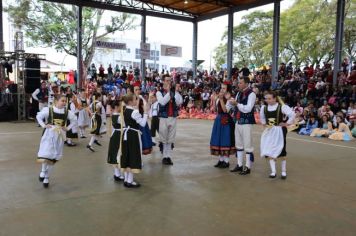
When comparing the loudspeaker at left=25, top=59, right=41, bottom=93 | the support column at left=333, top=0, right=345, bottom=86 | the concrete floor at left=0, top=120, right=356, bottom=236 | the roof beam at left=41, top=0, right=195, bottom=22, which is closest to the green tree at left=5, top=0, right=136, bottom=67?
the roof beam at left=41, top=0, right=195, bottom=22

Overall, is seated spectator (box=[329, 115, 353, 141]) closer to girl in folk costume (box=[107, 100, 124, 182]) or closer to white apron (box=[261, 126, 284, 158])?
white apron (box=[261, 126, 284, 158])

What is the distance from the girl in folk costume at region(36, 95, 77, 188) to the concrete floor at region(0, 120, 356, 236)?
27 centimetres

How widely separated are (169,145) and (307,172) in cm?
225

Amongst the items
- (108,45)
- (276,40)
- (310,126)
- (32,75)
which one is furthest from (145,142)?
(108,45)

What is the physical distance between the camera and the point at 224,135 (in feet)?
18.4

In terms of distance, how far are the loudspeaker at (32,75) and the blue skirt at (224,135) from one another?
9188 millimetres

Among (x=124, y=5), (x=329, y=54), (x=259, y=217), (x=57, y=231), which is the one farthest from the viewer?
(x=329, y=54)

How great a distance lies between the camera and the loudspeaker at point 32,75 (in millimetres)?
12670

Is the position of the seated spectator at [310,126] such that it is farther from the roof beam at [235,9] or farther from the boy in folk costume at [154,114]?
the roof beam at [235,9]

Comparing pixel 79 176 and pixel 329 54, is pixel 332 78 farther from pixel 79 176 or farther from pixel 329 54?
pixel 79 176

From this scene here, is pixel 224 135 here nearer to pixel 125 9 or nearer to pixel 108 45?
pixel 108 45

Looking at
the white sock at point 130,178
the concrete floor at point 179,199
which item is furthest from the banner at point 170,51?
the white sock at point 130,178

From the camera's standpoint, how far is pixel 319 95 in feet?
43.4

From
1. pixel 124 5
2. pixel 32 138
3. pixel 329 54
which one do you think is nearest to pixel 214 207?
pixel 32 138
